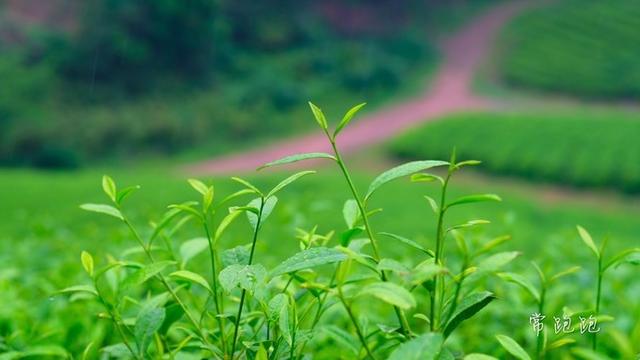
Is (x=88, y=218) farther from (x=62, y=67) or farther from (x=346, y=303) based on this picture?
(x=62, y=67)

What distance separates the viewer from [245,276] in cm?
51

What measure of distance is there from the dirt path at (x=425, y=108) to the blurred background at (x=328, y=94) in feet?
0.14

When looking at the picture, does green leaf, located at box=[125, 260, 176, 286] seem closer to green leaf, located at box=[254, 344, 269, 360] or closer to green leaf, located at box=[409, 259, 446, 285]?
green leaf, located at box=[254, 344, 269, 360]

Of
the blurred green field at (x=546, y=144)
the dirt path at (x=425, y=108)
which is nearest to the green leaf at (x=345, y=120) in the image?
the blurred green field at (x=546, y=144)

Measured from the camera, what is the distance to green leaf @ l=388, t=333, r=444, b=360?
0.40 meters

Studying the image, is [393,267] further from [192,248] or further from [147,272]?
[192,248]

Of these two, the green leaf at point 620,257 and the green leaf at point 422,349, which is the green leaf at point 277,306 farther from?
the green leaf at point 620,257

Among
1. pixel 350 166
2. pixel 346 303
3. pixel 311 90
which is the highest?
pixel 346 303

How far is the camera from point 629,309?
111 cm

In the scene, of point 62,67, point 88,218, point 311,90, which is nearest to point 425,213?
point 88,218

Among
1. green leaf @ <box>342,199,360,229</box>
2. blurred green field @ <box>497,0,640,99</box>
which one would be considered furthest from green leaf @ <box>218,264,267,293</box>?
blurred green field @ <box>497,0,640,99</box>

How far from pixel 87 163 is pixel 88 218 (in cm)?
405

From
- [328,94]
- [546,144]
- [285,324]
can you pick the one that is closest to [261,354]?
[285,324]

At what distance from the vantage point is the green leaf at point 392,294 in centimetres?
41
